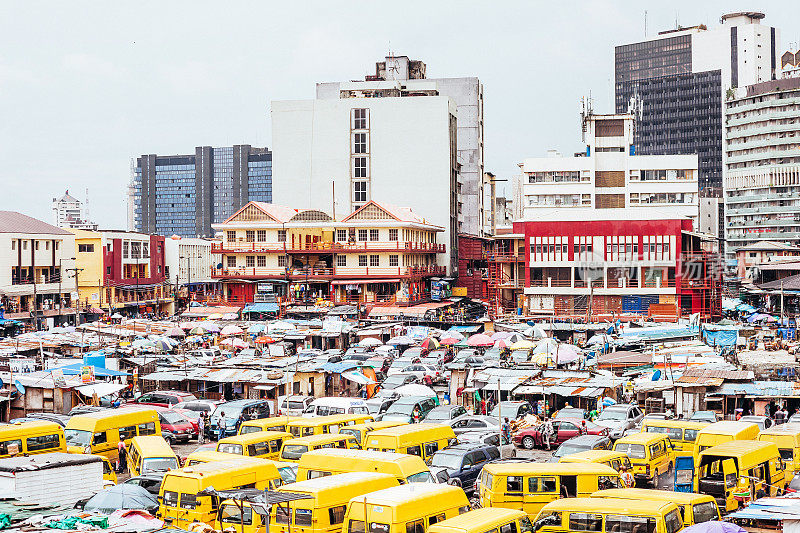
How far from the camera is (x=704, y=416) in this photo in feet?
85.7

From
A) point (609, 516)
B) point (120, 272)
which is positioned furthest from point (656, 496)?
point (120, 272)

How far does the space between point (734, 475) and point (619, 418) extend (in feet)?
29.3

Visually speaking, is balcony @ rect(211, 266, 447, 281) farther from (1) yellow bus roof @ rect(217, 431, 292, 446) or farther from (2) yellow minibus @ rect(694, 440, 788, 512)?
(2) yellow minibus @ rect(694, 440, 788, 512)

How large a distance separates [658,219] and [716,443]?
3947 cm

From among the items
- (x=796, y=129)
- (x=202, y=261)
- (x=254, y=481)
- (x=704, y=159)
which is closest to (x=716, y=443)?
(x=254, y=481)

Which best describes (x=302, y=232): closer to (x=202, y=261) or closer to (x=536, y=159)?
(x=536, y=159)

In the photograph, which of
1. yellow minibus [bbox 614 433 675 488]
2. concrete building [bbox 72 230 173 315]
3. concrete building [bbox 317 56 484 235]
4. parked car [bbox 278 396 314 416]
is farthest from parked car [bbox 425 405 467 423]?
concrete building [bbox 317 56 484 235]

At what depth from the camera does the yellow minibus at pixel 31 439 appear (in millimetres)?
21969

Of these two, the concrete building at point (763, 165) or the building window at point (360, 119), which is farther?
the concrete building at point (763, 165)

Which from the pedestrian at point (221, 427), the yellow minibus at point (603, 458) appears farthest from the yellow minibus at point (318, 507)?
the pedestrian at point (221, 427)

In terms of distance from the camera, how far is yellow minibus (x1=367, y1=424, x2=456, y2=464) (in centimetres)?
2172

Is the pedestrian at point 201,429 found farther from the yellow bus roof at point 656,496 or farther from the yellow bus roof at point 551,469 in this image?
the yellow bus roof at point 656,496

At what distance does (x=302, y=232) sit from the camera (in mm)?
69438

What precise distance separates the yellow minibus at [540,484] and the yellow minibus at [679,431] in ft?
18.3
